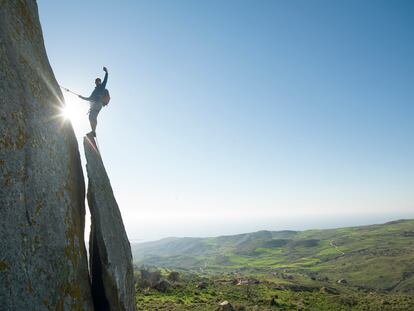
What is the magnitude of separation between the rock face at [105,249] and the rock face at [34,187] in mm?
801

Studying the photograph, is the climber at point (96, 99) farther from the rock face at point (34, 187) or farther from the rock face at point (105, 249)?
the rock face at point (34, 187)

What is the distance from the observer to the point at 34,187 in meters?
10.9

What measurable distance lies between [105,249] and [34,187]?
4.91 meters

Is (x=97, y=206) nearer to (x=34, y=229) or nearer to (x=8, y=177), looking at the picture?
(x=34, y=229)

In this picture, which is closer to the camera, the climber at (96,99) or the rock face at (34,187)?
the rock face at (34,187)

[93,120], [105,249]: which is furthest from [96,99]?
[105,249]

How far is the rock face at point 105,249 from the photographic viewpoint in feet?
45.0

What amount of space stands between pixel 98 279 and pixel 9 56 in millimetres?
10280

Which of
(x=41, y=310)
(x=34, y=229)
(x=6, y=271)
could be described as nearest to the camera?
(x=6, y=271)

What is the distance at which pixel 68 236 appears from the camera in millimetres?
11961

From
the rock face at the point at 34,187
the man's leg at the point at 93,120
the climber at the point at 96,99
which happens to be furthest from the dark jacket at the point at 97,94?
the rock face at the point at 34,187

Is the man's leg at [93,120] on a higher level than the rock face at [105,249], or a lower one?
higher

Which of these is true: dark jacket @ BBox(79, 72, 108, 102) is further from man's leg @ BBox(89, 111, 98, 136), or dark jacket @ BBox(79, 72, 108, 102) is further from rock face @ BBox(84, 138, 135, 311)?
rock face @ BBox(84, 138, 135, 311)

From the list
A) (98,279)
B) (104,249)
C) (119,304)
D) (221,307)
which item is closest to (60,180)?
(104,249)
